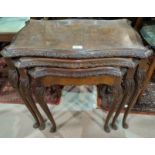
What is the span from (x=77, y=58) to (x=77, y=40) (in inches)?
5.2

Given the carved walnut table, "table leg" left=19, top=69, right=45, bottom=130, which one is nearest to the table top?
the carved walnut table

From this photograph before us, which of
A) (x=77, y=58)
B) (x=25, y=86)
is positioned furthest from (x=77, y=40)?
(x=25, y=86)

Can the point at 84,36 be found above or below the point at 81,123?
above

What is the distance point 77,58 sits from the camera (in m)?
0.89

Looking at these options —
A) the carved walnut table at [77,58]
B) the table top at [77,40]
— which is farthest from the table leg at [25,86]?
the table top at [77,40]

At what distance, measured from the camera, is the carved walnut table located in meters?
0.90

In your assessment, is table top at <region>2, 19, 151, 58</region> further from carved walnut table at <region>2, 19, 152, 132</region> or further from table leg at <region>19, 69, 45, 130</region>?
table leg at <region>19, 69, 45, 130</region>

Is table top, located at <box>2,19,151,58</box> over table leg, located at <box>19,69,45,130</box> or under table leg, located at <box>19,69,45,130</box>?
over

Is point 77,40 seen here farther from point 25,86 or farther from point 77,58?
point 25,86
